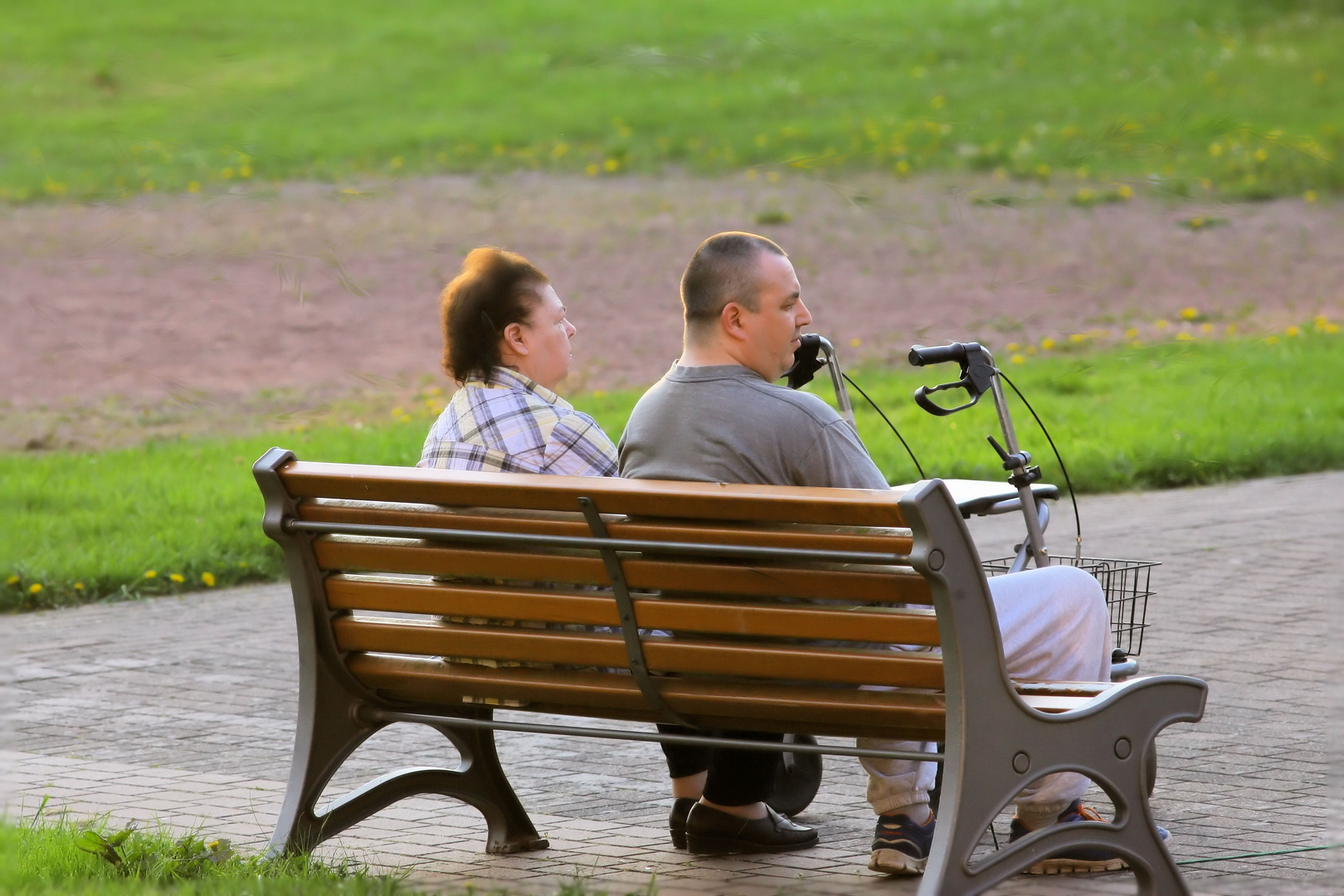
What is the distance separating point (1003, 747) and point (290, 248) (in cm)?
1764

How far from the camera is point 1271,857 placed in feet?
13.0

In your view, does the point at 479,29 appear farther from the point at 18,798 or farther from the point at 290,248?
the point at 18,798

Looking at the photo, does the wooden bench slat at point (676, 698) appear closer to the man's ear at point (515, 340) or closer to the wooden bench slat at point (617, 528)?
the wooden bench slat at point (617, 528)

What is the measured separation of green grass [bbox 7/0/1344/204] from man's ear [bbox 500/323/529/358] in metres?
18.3

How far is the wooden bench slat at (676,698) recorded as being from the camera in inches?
135

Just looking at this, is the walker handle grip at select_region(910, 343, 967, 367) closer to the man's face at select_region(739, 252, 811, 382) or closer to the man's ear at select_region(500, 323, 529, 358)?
the man's face at select_region(739, 252, 811, 382)

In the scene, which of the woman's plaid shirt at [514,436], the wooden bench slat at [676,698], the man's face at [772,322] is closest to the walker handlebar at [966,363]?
the man's face at [772,322]

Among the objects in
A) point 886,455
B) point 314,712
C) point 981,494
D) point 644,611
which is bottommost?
point 886,455

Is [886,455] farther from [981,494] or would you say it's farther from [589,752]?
[981,494]

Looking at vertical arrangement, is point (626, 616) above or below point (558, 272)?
below

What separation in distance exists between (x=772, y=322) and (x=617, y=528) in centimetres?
70

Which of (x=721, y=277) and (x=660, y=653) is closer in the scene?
(x=660, y=653)

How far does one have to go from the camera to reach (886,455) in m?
9.64

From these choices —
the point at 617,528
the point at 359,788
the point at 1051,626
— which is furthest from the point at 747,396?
the point at 359,788
